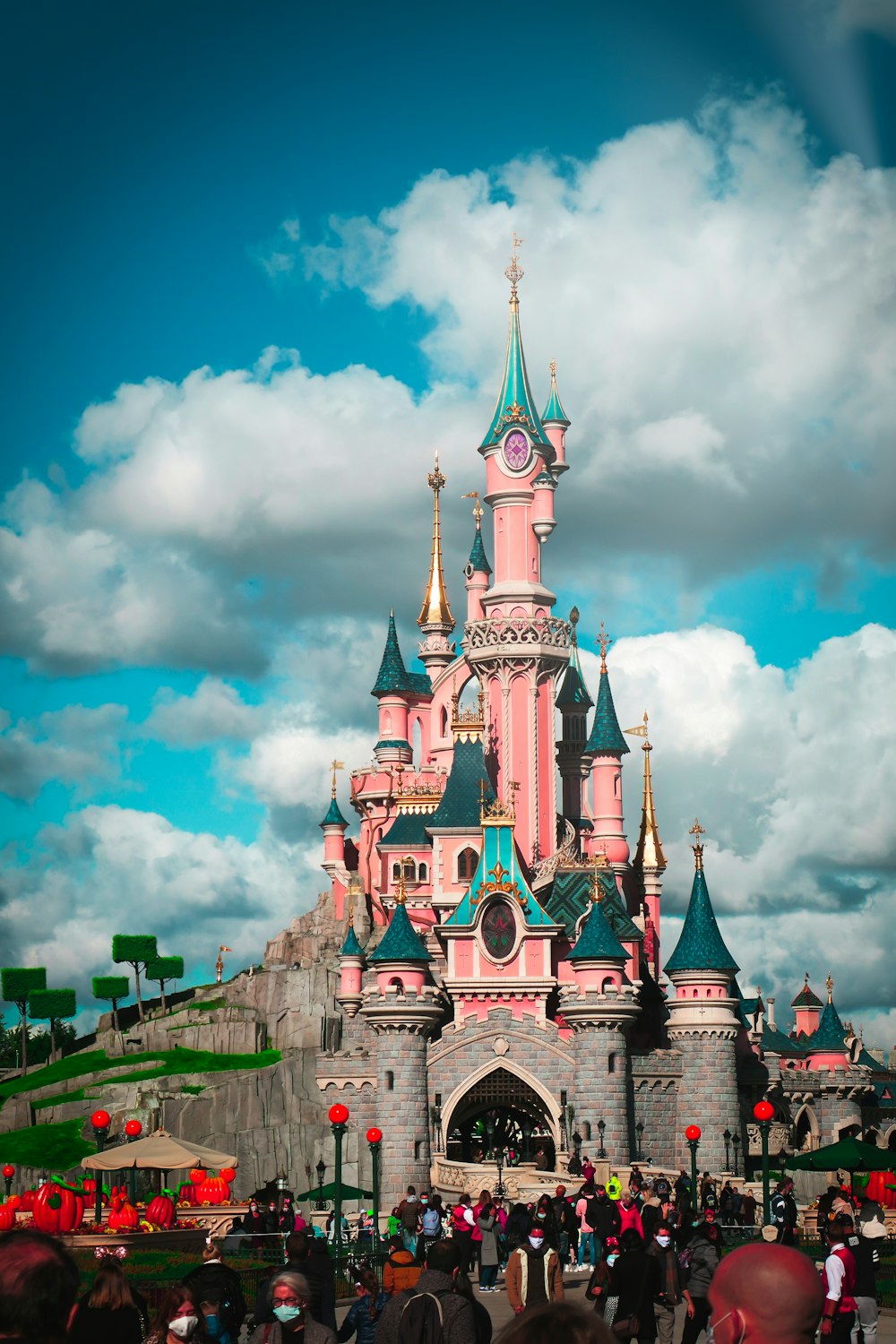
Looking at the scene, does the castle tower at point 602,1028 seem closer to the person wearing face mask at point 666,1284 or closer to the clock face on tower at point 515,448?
the clock face on tower at point 515,448

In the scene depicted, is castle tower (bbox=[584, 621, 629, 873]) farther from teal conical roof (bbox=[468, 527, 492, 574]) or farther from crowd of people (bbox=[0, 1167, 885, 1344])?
crowd of people (bbox=[0, 1167, 885, 1344])

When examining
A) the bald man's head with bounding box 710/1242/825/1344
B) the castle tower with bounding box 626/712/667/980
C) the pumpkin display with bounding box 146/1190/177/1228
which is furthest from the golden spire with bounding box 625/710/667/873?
the bald man's head with bounding box 710/1242/825/1344

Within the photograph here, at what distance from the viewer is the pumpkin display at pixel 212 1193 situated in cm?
3456

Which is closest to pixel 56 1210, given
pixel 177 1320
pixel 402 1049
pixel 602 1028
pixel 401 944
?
pixel 177 1320

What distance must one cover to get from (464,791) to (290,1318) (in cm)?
5100

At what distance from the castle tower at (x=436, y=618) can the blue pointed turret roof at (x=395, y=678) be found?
1014mm

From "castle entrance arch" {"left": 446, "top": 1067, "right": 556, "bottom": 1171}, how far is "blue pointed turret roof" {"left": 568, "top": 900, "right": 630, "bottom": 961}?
413 cm

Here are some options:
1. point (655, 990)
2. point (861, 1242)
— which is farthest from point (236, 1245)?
point (655, 990)

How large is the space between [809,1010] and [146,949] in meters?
31.9

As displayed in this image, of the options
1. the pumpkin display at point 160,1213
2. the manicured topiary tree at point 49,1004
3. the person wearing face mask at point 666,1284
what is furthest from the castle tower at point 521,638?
the person wearing face mask at point 666,1284

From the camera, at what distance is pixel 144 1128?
55781 millimetres

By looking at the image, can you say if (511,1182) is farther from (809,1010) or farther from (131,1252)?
(809,1010)

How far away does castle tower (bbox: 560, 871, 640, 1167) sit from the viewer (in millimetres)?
51344

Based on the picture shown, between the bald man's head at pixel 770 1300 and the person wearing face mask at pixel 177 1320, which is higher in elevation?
the bald man's head at pixel 770 1300
